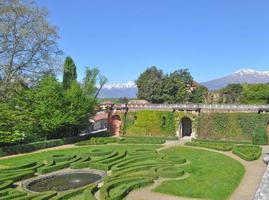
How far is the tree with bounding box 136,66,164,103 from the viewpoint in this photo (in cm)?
8511

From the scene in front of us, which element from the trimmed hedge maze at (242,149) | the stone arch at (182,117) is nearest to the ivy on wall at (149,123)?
the stone arch at (182,117)

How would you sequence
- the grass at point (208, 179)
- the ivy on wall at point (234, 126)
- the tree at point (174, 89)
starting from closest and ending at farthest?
the grass at point (208, 179) → the ivy on wall at point (234, 126) → the tree at point (174, 89)

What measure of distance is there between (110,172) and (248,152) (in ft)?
51.4

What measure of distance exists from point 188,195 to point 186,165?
993 centimetres

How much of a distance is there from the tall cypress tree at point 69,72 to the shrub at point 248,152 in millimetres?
27377

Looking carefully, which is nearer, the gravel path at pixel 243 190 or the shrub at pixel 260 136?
the gravel path at pixel 243 190

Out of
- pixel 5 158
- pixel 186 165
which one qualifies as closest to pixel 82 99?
pixel 5 158

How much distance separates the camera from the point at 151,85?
86188mm

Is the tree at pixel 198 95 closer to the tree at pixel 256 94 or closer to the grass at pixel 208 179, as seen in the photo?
the tree at pixel 256 94

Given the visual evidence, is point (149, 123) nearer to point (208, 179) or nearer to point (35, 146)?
point (35, 146)

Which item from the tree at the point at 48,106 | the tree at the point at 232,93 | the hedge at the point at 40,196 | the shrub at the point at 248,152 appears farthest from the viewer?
the tree at the point at 232,93

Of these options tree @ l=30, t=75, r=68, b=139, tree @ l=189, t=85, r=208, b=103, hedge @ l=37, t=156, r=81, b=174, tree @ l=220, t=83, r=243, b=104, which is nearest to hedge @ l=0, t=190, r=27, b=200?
hedge @ l=37, t=156, r=81, b=174

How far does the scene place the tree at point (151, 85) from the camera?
8511 centimetres

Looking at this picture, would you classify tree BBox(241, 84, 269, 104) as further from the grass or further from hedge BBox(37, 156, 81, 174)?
hedge BBox(37, 156, 81, 174)
